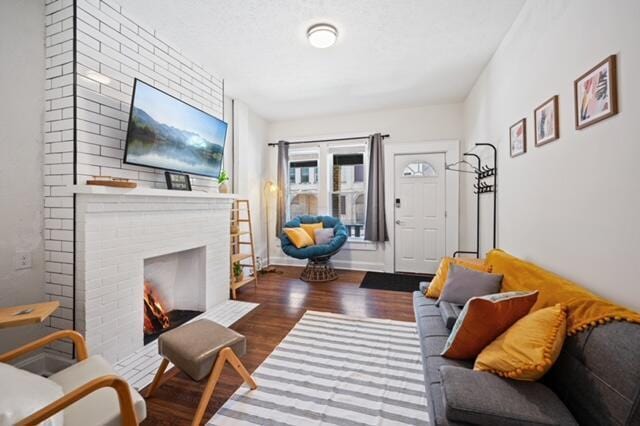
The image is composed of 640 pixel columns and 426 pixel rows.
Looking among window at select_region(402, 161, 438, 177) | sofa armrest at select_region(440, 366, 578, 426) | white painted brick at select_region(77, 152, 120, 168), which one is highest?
window at select_region(402, 161, 438, 177)

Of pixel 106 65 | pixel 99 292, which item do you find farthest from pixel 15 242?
pixel 106 65

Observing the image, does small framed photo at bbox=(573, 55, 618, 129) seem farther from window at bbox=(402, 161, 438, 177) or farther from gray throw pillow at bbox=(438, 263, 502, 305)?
window at bbox=(402, 161, 438, 177)

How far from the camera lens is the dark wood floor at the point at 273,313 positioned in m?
1.59

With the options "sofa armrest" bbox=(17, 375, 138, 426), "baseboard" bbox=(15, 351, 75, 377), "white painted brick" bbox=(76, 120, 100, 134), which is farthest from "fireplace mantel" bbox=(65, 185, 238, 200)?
"sofa armrest" bbox=(17, 375, 138, 426)

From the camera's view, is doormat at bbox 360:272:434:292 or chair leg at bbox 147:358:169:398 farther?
doormat at bbox 360:272:434:292

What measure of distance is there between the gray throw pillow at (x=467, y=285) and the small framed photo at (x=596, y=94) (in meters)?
1.05

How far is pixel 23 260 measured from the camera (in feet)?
6.01

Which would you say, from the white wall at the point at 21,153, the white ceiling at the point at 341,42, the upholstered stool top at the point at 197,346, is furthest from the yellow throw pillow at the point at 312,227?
the white wall at the point at 21,153

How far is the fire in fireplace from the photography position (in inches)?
98.0

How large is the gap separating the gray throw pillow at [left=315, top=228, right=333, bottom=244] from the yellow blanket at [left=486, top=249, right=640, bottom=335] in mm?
2575

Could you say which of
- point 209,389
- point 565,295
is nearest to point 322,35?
point 565,295

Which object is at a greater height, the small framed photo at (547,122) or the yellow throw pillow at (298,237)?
the small framed photo at (547,122)

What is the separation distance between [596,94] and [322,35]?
195 cm

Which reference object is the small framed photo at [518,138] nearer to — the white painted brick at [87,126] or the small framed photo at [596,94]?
the small framed photo at [596,94]
